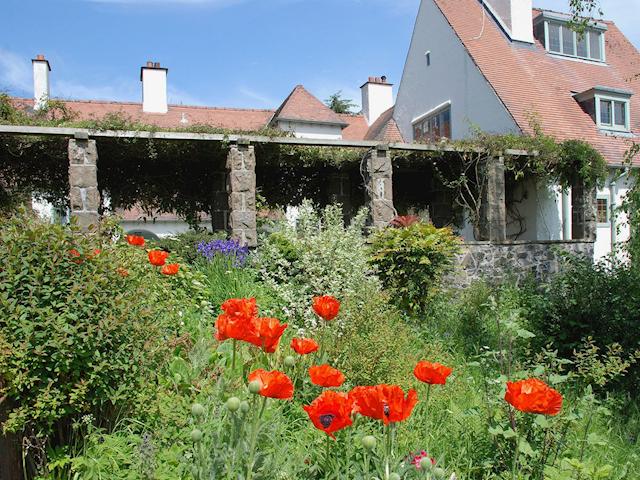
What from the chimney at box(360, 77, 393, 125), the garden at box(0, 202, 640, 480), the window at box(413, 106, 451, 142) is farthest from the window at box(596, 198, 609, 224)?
the garden at box(0, 202, 640, 480)

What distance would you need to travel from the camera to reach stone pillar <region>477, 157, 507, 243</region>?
1132 cm

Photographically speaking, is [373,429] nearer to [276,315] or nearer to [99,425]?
[99,425]

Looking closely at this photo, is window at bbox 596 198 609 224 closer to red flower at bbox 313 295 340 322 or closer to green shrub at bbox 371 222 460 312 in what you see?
green shrub at bbox 371 222 460 312

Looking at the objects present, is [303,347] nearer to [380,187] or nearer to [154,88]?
[380,187]

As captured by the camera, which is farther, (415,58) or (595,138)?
(415,58)

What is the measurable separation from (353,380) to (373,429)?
0.64m

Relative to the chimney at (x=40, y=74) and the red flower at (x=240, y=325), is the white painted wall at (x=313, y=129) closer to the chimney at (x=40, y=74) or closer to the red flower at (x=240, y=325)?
the chimney at (x=40, y=74)

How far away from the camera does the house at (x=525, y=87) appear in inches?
562

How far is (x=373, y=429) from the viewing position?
8.36 ft

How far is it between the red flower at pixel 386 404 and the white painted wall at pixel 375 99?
23.4 metres

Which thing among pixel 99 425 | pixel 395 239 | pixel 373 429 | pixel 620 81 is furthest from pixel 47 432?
pixel 620 81

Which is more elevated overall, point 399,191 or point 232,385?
point 399,191

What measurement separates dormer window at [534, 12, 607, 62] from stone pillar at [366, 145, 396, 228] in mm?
10187

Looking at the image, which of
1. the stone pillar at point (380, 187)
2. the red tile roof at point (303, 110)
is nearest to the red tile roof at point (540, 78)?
the stone pillar at point (380, 187)
